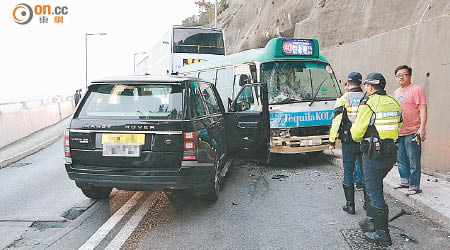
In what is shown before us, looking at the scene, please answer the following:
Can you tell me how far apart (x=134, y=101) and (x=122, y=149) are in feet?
2.17

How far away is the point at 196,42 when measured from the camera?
16.8 meters

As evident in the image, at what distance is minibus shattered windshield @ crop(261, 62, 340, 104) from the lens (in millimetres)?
7930

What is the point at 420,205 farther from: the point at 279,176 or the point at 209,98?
the point at 209,98

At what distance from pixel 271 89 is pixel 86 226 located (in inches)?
194

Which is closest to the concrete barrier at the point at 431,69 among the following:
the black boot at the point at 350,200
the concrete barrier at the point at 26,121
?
the black boot at the point at 350,200

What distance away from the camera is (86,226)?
4340 mm

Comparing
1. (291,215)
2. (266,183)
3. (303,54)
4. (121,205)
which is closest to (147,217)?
(121,205)

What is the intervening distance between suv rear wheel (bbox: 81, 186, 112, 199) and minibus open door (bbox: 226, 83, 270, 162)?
7.40 ft

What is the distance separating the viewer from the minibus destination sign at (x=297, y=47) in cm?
824

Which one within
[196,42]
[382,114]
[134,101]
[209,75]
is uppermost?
[196,42]

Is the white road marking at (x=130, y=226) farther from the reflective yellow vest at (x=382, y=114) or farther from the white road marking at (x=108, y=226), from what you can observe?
the reflective yellow vest at (x=382, y=114)

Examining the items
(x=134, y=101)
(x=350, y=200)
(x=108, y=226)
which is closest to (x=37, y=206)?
(x=108, y=226)

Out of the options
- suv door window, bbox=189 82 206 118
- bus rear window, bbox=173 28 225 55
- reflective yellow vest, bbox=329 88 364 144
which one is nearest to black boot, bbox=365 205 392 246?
reflective yellow vest, bbox=329 88 364 144

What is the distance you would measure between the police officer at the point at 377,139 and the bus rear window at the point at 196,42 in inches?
532
